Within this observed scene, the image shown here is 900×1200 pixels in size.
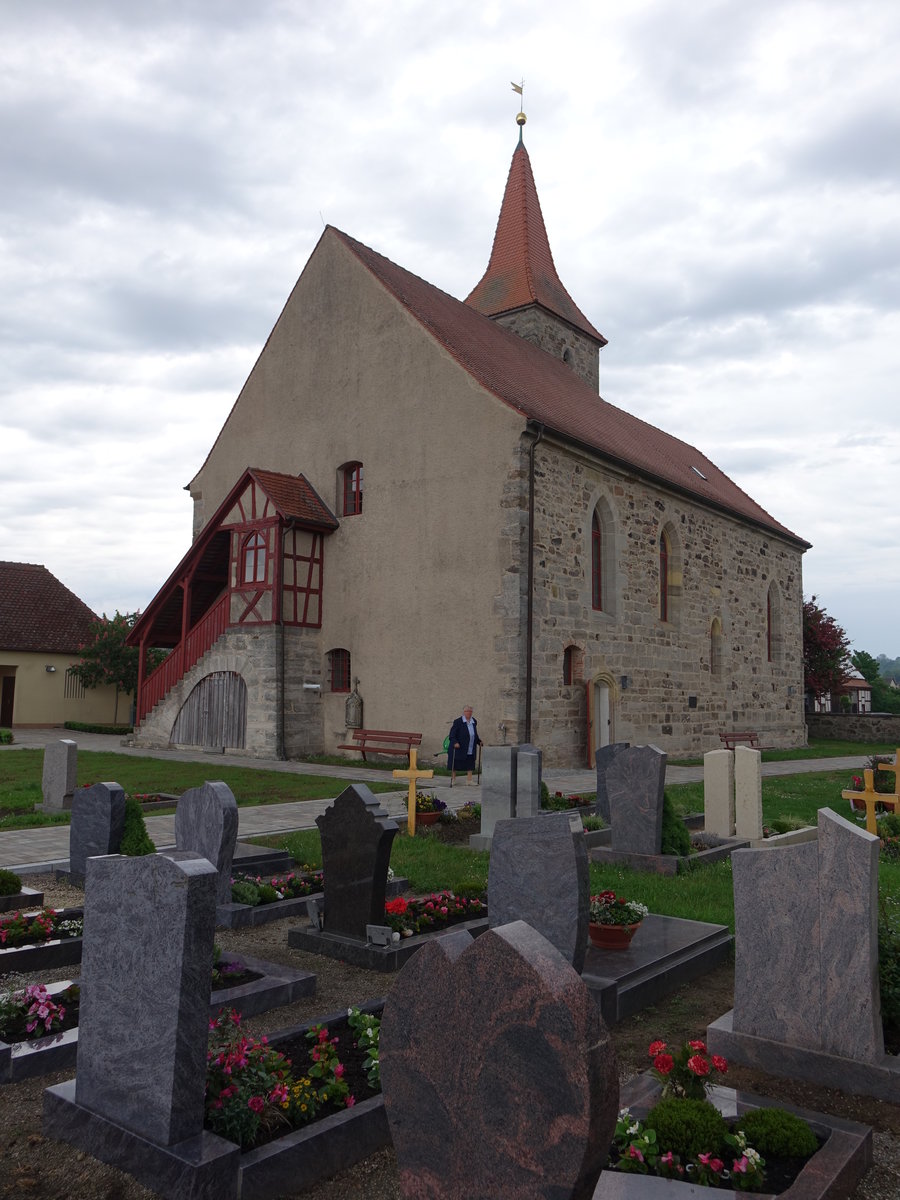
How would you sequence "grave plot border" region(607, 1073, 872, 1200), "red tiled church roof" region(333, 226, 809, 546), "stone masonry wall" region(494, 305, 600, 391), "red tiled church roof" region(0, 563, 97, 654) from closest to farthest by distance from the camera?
1. "grave plot border" region(607, 1073, 872, 1200)
2. "red tiled church roof" region(333, 226, 809, 546)
3. "stone masonry wall" region(494, 305, 600, 391)
4. "red tiled church roof" region(0, 563, 97, 654)

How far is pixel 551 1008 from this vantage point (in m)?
2.38

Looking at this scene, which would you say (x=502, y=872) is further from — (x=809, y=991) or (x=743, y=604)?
(x=743, y=604)

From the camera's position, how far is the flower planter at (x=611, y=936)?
18.6ft

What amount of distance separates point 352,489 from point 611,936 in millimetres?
15336

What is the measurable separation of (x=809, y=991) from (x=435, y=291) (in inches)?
821

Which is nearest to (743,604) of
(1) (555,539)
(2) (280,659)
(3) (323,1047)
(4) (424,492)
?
(1) (555,539)

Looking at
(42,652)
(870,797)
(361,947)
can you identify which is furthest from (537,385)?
(42,652)

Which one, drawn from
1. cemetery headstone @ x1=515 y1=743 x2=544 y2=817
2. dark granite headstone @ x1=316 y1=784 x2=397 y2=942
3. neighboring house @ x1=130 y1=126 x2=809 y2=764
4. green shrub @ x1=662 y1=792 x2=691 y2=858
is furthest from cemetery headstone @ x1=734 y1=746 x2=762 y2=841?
neighboring house @ x1=130 y1=126 x2=809 y2=764

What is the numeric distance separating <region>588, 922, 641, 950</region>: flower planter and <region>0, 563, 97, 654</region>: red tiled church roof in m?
28.1

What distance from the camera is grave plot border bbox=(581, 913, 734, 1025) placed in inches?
198

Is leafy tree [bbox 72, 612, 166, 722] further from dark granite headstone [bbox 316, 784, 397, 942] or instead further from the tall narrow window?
dark granite headstone [bbox 316, 784, 397, 942]

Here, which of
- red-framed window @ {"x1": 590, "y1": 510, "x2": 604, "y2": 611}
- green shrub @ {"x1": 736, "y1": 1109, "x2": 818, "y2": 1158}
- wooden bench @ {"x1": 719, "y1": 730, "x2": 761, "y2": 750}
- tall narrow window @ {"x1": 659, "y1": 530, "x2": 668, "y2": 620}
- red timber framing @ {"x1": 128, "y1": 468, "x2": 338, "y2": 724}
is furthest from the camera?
wooden bench @ {"x1": 719, "y1": 730, "x2": 761, "y2": 750}

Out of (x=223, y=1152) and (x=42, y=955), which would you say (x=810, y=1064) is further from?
(x=42, y=955)

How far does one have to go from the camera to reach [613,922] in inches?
224
